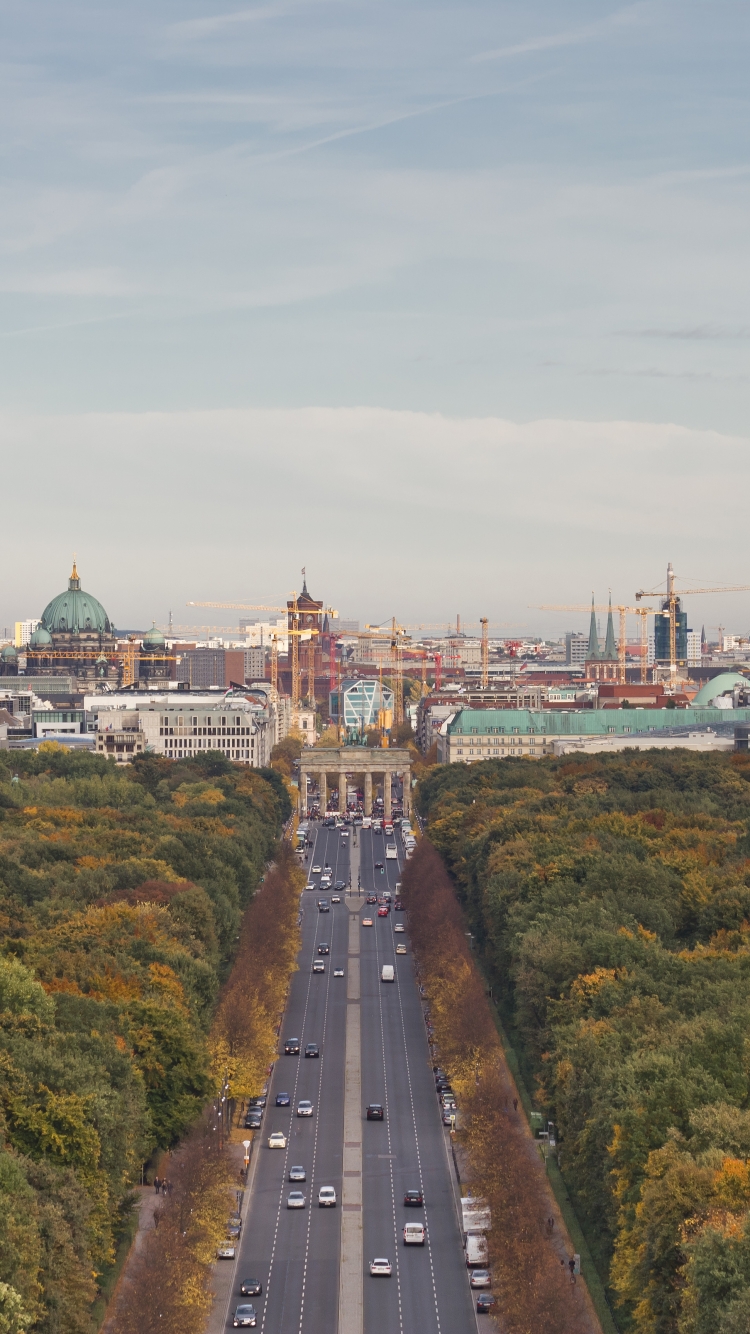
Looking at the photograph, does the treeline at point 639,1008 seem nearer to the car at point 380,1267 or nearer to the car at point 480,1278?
the car at point 480,1278

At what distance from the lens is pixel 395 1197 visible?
68.5 meters

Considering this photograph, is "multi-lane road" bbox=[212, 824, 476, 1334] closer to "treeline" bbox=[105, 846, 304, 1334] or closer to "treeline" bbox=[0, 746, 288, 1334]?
"treeline" bbox=[105, 846, 304, 1334]

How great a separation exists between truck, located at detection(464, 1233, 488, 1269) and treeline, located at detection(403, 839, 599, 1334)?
104 cm

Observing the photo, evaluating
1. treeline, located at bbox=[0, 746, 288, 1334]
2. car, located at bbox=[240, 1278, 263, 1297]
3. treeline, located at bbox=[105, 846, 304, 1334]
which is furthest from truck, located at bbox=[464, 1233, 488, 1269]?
treeline, located at bbox=[0, 746, 288, 1334]

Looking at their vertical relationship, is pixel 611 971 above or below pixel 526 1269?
above

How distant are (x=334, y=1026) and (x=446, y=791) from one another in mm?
77572

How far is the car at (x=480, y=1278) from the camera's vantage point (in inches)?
2335

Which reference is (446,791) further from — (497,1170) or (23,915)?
(497,1170)

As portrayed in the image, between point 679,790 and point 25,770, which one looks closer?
point 679,790

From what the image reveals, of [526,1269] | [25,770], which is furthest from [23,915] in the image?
[25,770]

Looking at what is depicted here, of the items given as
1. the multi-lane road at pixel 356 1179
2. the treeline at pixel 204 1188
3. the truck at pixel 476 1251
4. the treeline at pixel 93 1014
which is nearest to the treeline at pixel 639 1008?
the truck at pixel 476 1251

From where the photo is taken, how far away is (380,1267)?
199 feet

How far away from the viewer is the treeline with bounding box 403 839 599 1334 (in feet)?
176

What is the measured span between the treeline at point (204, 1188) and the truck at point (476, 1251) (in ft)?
24.6
